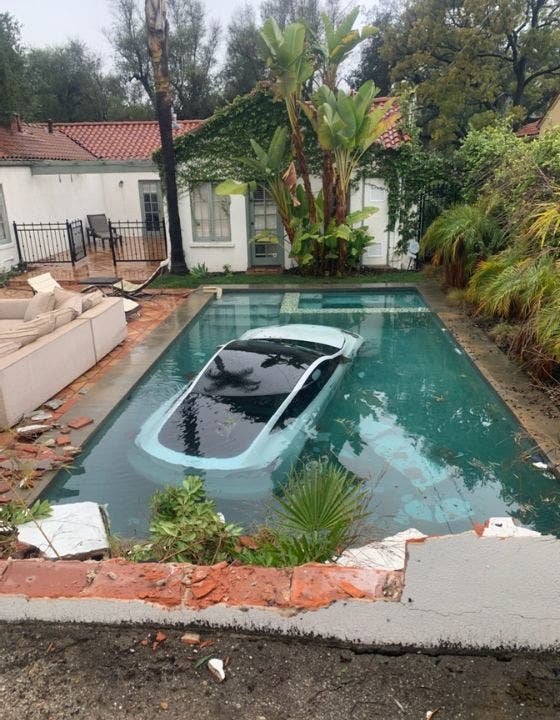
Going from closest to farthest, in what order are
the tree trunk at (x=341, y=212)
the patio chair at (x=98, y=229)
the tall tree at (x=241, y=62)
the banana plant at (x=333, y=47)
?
the banana plant at (x=333, y=47)
the tree trunk at (x=341, y=212)
the patio chair at (x=98, y=229)
the tall tree at (x=241, y=62)

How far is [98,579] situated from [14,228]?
1626cm

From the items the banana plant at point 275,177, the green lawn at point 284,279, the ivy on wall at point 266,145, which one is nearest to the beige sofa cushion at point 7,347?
the green lawn at point 284,279

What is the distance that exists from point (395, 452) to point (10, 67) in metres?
17.2

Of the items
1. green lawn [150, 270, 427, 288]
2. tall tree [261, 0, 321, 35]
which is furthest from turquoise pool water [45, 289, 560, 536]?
tall tree [261, 0, 321, 35]

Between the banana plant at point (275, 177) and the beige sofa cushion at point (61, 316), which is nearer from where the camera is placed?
the beige sofa cushion at point (61, 316)

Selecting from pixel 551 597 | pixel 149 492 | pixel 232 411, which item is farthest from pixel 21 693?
pixel 232 411

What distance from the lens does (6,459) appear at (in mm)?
5766

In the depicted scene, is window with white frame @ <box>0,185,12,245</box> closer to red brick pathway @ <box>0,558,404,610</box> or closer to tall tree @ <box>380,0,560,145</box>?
red brick pathway @ <box>0,558,404,610</box>

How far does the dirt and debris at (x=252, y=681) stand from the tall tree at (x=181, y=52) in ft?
123

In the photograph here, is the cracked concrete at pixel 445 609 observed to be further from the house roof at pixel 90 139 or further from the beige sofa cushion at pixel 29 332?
the house roof at pixel 90 139

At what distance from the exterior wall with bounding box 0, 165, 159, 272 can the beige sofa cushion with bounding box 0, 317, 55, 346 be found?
31.5 ft

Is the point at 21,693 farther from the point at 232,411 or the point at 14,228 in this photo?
the point at 14,228

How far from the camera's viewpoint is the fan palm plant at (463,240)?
11.6 meters

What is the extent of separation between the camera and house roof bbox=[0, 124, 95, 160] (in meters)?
16.8
